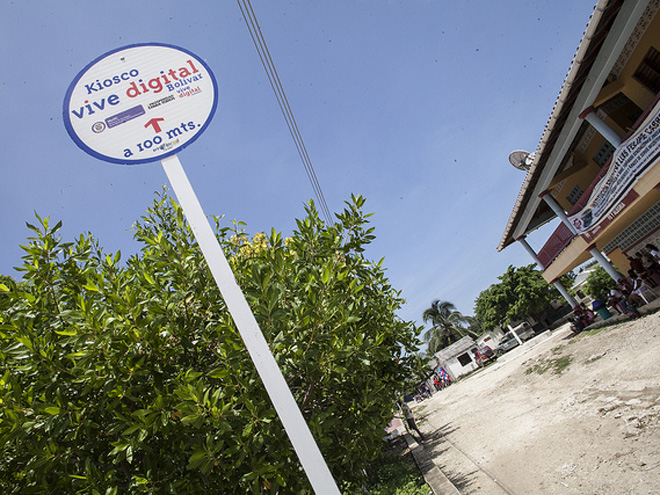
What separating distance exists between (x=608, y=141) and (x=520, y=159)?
5.71m

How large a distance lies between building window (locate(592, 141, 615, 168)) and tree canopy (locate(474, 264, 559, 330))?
31544mm

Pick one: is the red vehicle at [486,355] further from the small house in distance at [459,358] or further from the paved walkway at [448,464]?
the paved walkway at [448,464]

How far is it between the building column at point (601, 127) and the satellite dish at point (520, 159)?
6446mm

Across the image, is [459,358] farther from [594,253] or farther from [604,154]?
[604,154]

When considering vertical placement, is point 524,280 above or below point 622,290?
above

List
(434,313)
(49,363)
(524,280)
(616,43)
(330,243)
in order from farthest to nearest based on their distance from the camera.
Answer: (434,313), (524,280), (616,43), (330,243), (49,363)

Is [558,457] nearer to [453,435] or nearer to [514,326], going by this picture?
[453,435]

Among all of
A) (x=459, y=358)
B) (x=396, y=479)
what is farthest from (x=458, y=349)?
(x=396, y=479)

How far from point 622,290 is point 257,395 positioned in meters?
16.0

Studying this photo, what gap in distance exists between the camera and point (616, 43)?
8.59 meters

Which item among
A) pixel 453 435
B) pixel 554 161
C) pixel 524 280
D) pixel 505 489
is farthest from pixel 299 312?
pixel 524 280

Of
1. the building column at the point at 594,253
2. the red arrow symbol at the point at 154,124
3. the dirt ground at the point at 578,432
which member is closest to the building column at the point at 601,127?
the building column at the point at 594,253

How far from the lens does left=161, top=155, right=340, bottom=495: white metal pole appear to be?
1.68m

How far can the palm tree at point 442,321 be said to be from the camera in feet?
184
